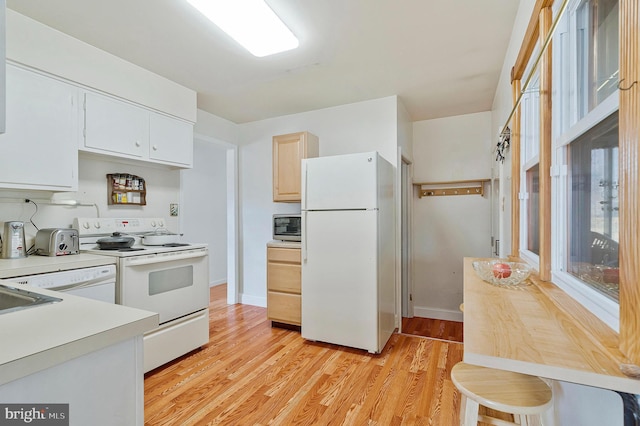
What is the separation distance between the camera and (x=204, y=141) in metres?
3.73

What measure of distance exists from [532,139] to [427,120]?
7.51 ft

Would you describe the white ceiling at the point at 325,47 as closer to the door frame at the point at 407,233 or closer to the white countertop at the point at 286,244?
the door frame at the point at 407,233

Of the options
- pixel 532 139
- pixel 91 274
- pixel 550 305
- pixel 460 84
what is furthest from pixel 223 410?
pixel 460 84

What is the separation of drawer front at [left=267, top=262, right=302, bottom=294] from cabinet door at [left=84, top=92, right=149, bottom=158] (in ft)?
5.46

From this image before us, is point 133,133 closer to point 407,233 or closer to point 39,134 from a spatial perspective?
point 39,134

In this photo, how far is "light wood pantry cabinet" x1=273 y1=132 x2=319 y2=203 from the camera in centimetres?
341

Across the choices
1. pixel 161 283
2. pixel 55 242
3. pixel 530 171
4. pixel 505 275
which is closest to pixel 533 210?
pixel 530 171

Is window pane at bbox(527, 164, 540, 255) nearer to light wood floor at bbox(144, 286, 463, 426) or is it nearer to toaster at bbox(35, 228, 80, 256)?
light wood floor at bbox(144, 286, 463, 426)

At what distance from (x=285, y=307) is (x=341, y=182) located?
148 centimetres

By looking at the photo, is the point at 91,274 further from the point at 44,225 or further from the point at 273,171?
the point at 273,171

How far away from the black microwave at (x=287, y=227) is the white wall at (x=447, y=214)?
159 centimetres

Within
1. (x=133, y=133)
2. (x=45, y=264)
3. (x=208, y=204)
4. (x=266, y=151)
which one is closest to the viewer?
(x=45, y=264)

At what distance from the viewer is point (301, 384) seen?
218cm

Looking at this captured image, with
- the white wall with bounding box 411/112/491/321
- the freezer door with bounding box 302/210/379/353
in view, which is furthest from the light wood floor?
the white wall with bounding box 411/112/491/321
